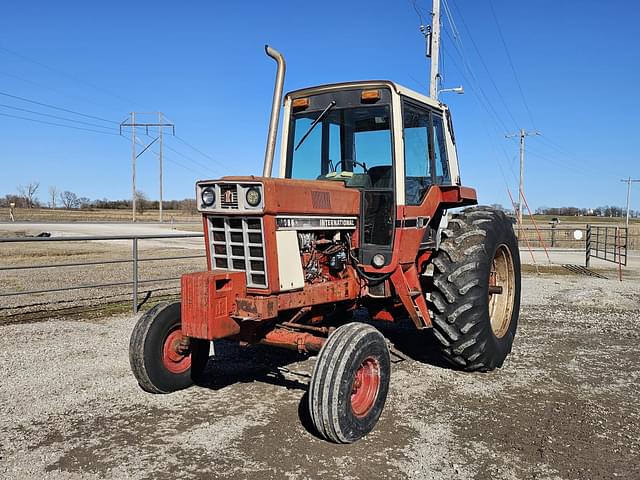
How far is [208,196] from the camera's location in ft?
14.8

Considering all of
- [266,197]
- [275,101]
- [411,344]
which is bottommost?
[411,344]

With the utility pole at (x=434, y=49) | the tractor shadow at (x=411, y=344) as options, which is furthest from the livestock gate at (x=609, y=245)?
the tractor shadow at (x=411, y=344)

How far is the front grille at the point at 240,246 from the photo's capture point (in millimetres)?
4332

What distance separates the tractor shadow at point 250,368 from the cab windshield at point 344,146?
2.04m

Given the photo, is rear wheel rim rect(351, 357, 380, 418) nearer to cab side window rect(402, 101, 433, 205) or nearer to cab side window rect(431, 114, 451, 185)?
cab side window rect(402, 101, 433, 205)

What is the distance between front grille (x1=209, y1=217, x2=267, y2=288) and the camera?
171 inches

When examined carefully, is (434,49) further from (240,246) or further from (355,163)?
(240,246)

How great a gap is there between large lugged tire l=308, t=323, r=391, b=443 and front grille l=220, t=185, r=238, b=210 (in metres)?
1.28

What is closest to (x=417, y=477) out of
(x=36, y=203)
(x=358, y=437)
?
(x=358, y=437)

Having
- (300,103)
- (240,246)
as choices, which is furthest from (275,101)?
(240,246)

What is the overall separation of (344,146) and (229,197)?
Result: 5.50 feet

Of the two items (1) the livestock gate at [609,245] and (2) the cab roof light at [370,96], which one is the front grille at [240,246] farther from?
(1) the livestock gate at [609,245]

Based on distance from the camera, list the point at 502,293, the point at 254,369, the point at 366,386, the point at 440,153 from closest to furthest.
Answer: the point at 366,386 → the point at 254,369 → the point at 440,153 → the point at 502,293

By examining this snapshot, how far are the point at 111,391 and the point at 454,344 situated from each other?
3261 millimetres
